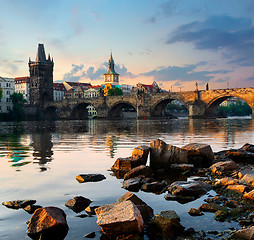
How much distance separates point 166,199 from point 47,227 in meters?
2.48

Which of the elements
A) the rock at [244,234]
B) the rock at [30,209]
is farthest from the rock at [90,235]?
the rock at [244,234]

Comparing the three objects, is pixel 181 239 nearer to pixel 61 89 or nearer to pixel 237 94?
pixel 237 94

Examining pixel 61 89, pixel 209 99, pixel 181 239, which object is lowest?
pixel 181 239

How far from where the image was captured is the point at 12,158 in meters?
11.3

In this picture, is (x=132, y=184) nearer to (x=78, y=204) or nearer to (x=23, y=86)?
(x=78, y=204)

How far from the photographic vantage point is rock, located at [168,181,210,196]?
20.0 feet

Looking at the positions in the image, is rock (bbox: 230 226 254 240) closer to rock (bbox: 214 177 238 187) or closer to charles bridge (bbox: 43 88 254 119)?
rock (bbox: 214 177 238 187)

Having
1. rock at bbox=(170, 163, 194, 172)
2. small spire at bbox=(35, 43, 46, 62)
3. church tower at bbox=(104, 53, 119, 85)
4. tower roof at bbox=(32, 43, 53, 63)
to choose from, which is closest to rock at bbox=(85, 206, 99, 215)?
rock at bbox=(170, 163, 194, 172)

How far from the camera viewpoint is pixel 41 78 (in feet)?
324

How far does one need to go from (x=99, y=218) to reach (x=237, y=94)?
2320 inches

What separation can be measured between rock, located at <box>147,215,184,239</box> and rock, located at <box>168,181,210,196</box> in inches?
61.4

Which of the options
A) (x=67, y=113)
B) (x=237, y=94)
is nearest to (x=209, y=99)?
(x=237, y=94)

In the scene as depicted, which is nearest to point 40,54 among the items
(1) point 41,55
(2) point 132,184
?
(1) point 41,55

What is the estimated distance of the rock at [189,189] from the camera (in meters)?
6.11
